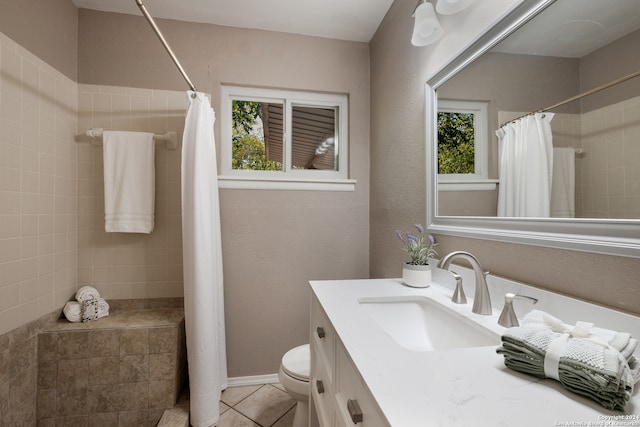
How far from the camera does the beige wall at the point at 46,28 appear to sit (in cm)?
138

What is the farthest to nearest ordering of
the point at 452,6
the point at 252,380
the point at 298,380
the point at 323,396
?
the point at 252,380
the point at 298,380
the point at 452,6
the point at 323,396

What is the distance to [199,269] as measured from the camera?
5.19ft

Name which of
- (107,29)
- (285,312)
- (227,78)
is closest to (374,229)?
(285,312)

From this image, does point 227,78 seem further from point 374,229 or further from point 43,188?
point 374,229

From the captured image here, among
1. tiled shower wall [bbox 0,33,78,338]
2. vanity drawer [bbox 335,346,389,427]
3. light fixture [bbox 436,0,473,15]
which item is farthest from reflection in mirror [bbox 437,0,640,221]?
tiled shower wall [bbox 0,33,78,338]

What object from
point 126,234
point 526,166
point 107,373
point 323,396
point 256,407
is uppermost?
point 526,166

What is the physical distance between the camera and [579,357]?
0.48 meters

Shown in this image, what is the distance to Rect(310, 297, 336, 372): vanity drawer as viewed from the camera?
2.84 ft

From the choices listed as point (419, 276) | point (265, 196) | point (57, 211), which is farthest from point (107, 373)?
point (419, 276)

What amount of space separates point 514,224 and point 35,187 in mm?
2192

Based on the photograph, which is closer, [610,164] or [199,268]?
[610,164]

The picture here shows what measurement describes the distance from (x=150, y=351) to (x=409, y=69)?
210cm

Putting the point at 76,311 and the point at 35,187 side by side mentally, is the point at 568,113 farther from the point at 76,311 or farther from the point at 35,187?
the point at 76,311

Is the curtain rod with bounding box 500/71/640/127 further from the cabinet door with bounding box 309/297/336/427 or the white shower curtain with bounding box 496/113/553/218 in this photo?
the cabinet door with bounding box 309/297/336/427
